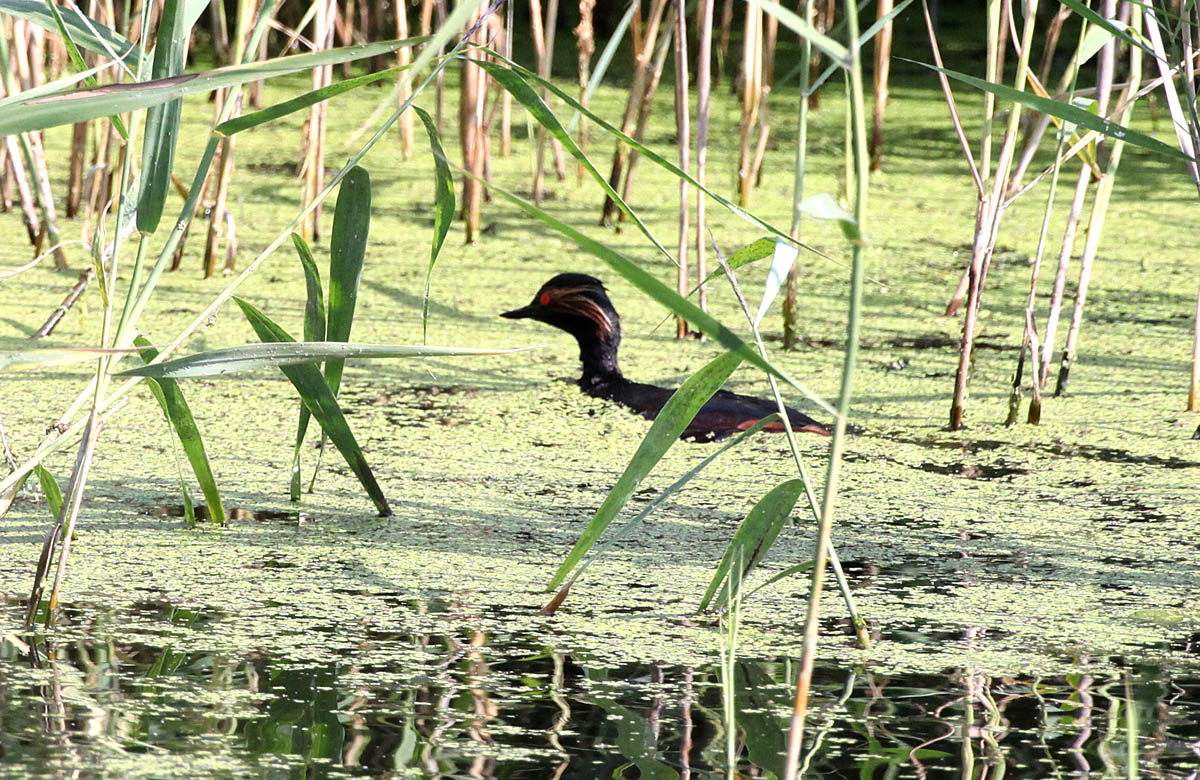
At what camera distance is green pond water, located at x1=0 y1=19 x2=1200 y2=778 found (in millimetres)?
1622

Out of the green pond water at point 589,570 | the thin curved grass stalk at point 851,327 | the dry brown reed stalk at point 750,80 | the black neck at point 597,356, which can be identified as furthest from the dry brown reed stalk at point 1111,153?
the thin curved grass stalk at point 851,327

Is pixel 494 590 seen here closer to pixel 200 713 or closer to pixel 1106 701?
pixel 200 713

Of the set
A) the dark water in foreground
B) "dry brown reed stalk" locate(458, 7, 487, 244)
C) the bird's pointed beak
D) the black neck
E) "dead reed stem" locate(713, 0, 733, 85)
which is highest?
"dead reed stem" locate(713, 0, 733, 85)

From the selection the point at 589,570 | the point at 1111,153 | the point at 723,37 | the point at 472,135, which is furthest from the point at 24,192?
the point at 723,37

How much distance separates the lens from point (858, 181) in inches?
47.5

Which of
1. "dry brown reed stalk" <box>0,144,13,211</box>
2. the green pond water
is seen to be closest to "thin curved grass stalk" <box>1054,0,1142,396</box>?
the green pond water

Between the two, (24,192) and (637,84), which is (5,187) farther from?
(637,84)

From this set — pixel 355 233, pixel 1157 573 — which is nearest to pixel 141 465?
pixel 355 233

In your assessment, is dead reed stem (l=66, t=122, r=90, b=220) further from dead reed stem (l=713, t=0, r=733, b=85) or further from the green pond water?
dead reed stem (l=713, t=0, r=733, b=85)

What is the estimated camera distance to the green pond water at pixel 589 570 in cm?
162

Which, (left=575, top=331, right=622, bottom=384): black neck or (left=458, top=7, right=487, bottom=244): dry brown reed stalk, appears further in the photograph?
(left=458, top=7, right=487, bottom=244): dry brown reed stalk

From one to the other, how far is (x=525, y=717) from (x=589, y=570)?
22.5 inches

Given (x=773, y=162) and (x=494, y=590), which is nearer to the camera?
(x=494, y=590)

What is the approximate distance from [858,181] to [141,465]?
1835 mm
